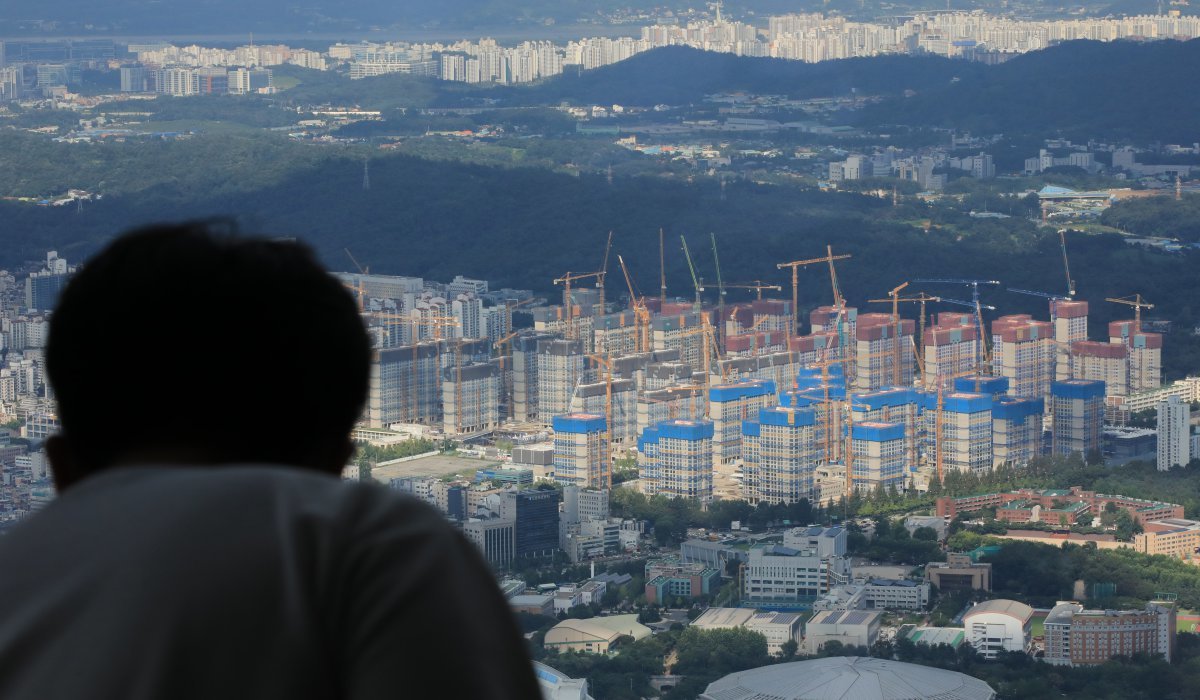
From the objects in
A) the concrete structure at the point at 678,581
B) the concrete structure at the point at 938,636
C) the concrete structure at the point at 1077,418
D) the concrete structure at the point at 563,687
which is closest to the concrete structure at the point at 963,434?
the concrete structure at the point at 1077,418

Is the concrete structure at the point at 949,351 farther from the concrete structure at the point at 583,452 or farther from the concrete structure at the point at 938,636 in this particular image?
the concrete structure at the point at 938,636

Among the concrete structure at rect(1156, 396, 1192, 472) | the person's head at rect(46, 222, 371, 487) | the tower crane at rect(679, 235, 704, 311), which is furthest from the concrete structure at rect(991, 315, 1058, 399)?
the person's head at rect(46, 222, 371, 487)

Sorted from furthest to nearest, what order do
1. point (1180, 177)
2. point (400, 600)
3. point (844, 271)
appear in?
point (1180, 177) < point (844, 271) < point (400, 600)

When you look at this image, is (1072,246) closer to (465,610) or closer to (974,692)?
(974,692)

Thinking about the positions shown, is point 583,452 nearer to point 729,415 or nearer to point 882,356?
point 729,415

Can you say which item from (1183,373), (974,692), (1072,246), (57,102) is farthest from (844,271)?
(57,102)
